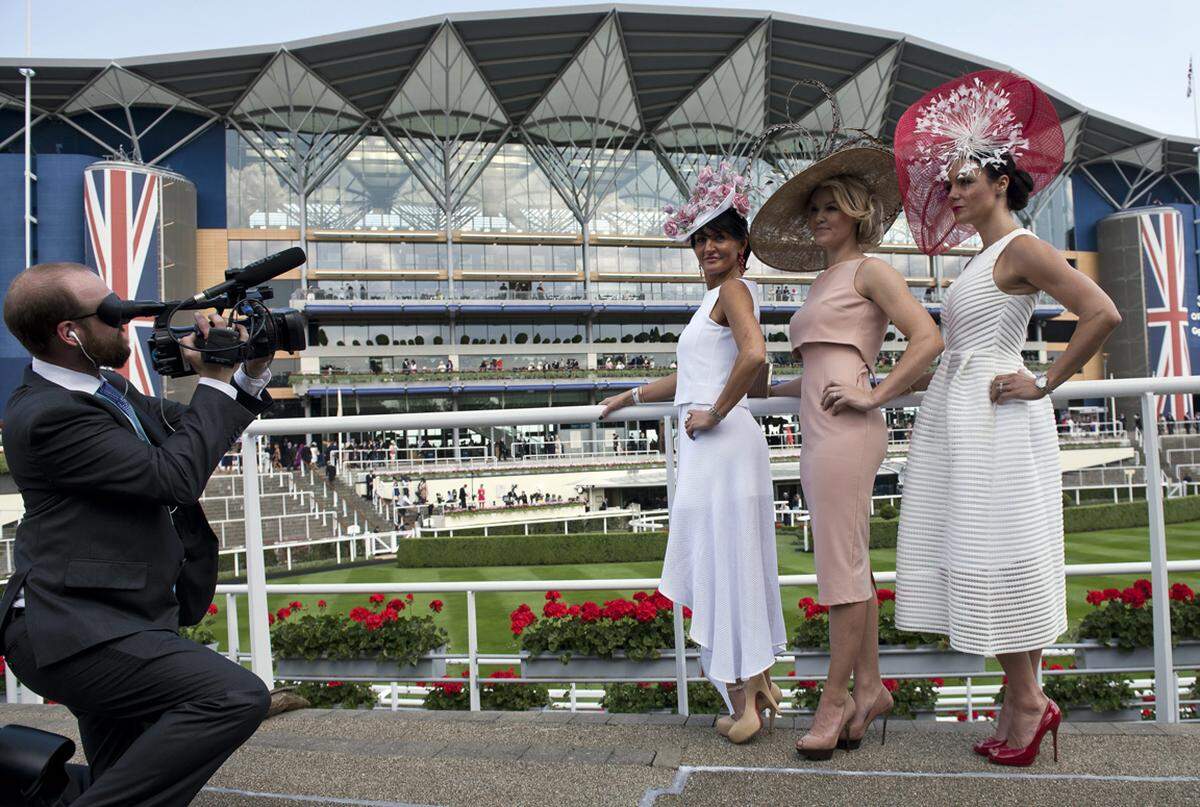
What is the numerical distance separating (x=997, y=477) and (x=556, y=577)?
17.1 metres

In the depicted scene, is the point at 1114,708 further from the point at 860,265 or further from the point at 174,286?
the point at 174,286

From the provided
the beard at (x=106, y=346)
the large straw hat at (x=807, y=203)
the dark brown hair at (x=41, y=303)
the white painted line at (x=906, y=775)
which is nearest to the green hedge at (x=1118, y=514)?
the large straw hat at (x=807, y=203)

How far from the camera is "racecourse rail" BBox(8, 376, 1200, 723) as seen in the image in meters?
2.66

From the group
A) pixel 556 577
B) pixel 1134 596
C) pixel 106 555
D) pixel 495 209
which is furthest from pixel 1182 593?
pixel 495 209

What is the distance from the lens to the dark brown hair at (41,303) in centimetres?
196

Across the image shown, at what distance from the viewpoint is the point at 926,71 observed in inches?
1596

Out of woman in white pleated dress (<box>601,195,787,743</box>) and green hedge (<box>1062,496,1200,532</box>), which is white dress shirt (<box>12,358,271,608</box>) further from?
green hedge (<box>1062,496,1200,532</box>)

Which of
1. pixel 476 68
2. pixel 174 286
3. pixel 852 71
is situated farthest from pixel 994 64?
pixel 174 286

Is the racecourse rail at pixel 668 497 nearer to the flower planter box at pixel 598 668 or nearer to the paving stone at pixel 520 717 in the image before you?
the paving stone at pixel 520 717

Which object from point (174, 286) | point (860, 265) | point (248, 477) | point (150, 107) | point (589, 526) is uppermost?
point (150, 107)

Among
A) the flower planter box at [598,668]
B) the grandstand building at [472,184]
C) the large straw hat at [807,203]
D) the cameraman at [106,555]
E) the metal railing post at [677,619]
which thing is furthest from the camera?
the grandstand building at [472,184]

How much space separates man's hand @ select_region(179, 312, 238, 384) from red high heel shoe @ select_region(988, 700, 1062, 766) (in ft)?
6.89

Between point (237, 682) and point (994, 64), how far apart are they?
46.3m

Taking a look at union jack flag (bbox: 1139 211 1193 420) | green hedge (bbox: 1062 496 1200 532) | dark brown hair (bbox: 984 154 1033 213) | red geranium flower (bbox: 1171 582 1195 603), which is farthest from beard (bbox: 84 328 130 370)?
union jack flag (bbox: 1139 211 1193 420)
